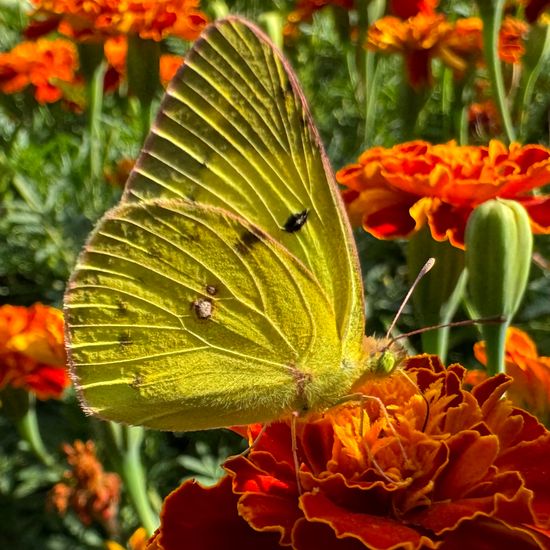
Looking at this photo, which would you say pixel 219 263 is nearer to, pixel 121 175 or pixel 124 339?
pixel 124 339

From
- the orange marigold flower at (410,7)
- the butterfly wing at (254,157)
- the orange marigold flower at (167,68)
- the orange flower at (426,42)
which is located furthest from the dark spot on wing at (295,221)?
the orange marigold flower at (167,68)

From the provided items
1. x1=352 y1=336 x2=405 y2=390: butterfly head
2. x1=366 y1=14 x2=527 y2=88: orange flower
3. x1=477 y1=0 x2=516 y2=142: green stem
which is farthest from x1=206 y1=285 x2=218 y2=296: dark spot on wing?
x1=366 y1=14 x2=527 y2=88: orange flower

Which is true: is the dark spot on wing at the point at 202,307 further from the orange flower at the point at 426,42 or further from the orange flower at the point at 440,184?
the orange flower at the point at 426,42

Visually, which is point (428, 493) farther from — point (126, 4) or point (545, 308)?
point (126, 4)

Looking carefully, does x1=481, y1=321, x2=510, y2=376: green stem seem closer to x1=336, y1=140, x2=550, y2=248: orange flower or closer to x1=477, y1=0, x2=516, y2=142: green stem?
x1=336, y1=140, x2=550, y2=248: orange flower

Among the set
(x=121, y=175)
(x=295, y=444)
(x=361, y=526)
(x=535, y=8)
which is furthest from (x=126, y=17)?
(x=361, y=526)

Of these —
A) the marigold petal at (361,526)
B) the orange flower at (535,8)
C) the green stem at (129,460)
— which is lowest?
the green stem at (129,460)
